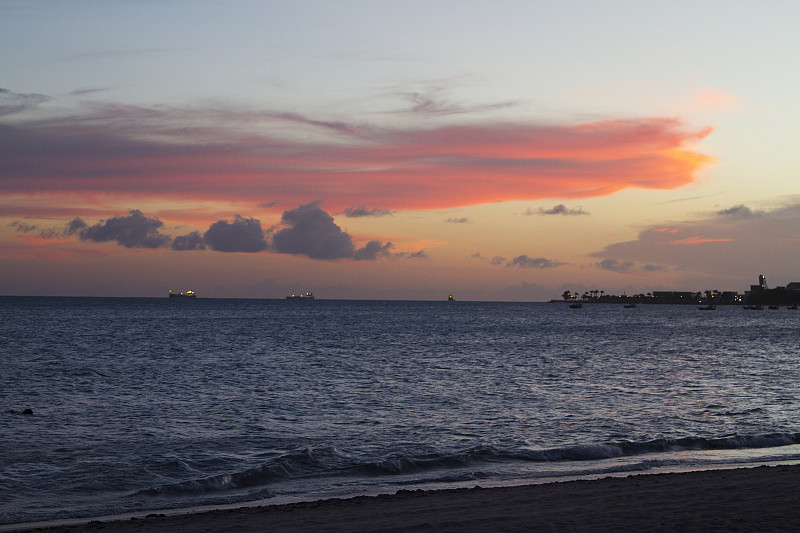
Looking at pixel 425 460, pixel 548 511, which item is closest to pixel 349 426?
pixel 425 460

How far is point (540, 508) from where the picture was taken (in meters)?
15.6

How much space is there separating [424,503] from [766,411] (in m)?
24.7

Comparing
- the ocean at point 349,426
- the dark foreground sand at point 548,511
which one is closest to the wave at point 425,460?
the ocean at point 349,426

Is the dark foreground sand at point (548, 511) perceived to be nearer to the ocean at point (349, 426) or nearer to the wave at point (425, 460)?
the ocean at point (349, 426)

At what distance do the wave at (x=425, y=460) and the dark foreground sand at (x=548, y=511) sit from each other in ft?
12.3

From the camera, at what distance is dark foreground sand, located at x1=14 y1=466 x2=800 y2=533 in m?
14.1

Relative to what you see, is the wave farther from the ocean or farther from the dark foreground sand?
the dark foreground sand

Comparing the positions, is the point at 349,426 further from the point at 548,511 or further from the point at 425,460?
the point at 548,511

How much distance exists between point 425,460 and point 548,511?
8312 mm

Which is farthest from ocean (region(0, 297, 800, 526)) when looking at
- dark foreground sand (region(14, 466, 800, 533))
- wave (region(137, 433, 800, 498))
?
dark foreground sand (region(14, 466, 800, 533))

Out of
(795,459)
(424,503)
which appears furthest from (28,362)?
(795,459)

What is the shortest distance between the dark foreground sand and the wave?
3748 mm

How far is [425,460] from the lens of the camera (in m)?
23.2

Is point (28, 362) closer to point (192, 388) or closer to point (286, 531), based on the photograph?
point (192, 388)
